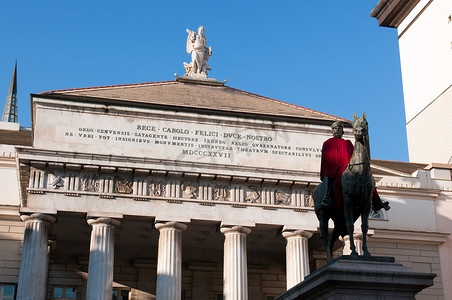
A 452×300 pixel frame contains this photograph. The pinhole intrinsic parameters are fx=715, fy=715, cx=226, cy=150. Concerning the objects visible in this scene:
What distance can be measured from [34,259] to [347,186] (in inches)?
666

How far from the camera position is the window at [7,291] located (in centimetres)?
2947

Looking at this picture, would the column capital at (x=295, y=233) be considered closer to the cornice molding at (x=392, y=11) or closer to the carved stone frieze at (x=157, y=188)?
the carved stone frieze at (x=157, y=188)

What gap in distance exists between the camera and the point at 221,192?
1129 inches

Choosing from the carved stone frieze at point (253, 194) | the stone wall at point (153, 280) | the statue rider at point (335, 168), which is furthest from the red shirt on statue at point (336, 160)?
the stone wall at point (153, 280)

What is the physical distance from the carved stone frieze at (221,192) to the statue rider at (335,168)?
15.4m

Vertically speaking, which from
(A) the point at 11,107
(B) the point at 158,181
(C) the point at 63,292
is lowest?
(C) the point at 63,292

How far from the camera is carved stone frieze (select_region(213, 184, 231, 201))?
2861 centimetres

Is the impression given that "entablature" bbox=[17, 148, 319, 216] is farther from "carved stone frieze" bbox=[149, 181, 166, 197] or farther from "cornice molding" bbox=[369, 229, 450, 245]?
"cornice molding" bbox=[369, 229, 450, 245]

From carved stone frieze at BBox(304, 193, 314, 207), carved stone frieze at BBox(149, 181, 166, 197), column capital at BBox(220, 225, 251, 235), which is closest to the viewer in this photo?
carved stone frieze at BBox(149, 181, 166, 197)

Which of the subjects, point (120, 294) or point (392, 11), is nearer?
point (120, 294)

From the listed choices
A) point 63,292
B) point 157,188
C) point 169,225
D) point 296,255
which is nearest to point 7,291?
point 63,292

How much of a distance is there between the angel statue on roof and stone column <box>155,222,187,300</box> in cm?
961

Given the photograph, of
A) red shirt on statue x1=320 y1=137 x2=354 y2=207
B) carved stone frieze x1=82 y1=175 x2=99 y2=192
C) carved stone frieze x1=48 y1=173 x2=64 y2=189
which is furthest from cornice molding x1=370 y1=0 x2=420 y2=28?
red shirt on statue x1=320 y1=137 x2=354 y2=207

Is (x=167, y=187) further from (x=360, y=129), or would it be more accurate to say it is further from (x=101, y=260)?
(x=360, y=129)
